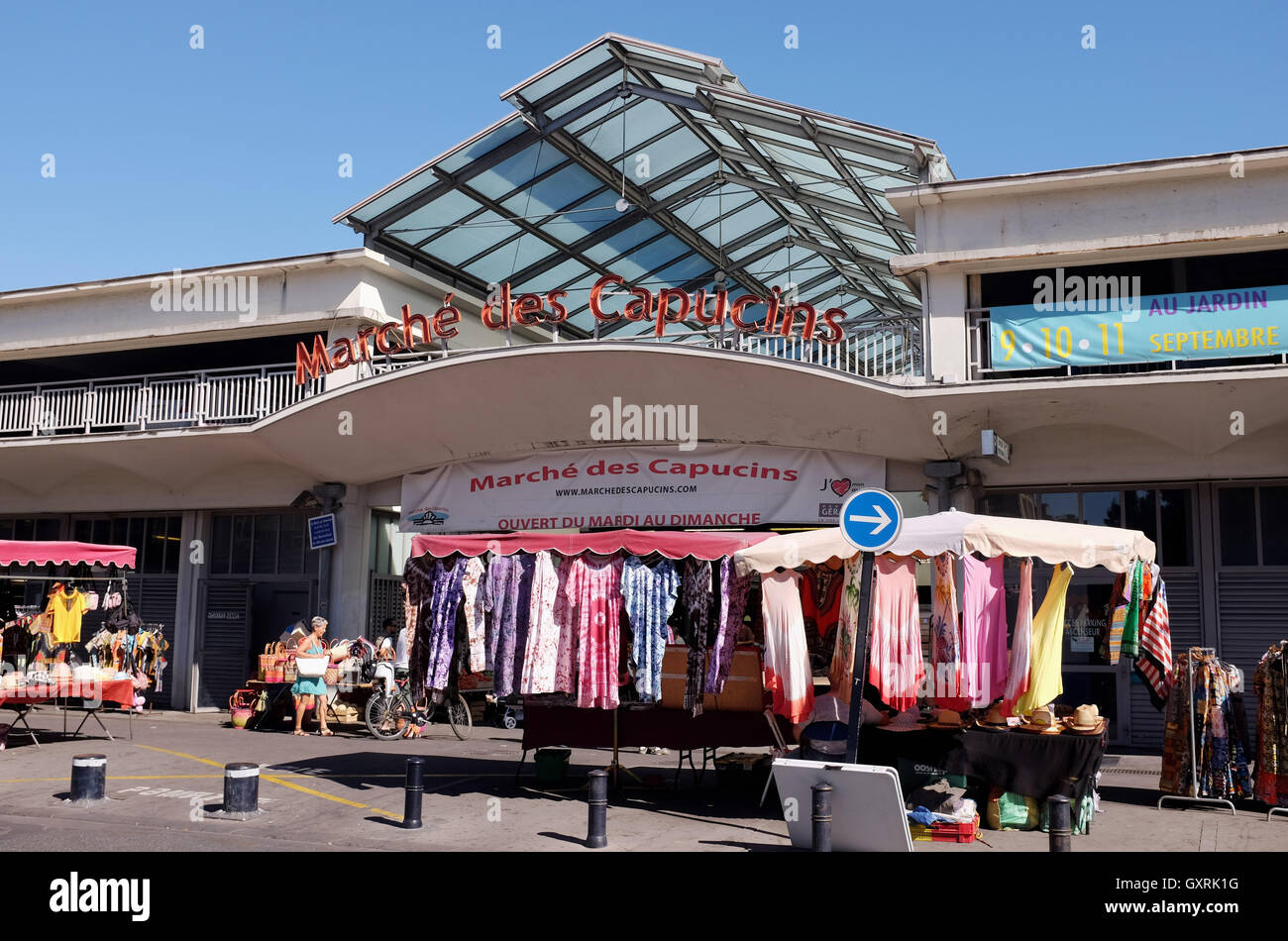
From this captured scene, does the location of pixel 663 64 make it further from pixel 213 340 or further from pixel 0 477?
pixel 0 477

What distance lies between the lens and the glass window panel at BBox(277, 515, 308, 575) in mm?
20562

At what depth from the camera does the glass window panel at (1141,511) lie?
15828mm

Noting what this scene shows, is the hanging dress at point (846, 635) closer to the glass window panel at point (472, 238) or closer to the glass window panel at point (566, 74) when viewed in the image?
the glass window panel at point (566, 74)

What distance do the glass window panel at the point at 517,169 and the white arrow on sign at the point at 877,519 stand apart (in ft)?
37.6

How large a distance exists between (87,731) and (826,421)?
37.8 feet

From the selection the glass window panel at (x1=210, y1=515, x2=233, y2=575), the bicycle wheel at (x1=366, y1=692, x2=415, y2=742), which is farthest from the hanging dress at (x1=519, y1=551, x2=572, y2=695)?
the glass window panel at (x1=210, y1=515, x2=233, y2=575)

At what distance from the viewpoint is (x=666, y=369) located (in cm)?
1622

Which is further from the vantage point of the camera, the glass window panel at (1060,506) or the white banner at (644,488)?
the white banner at (644,488)

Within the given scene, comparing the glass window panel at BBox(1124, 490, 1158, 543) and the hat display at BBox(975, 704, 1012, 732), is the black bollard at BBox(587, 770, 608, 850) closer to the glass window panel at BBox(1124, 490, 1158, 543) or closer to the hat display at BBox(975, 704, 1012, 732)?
the hat display at BBox(975, 704, 1012, 732)

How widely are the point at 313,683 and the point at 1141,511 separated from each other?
11.9 metres

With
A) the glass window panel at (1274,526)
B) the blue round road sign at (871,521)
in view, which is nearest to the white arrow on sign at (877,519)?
the blue round road sign at (871,521)

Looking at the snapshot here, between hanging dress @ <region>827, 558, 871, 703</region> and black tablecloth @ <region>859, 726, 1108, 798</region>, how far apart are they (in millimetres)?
567
